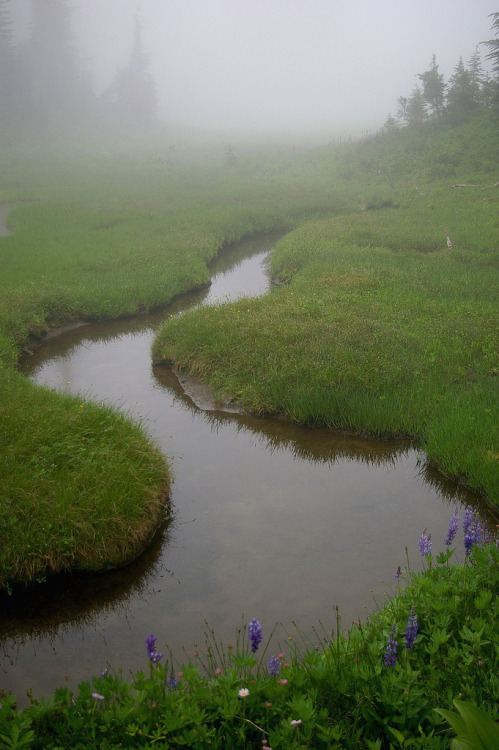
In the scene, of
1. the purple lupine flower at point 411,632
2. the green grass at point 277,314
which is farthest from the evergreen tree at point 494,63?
the purple lupine flower at point 411,632

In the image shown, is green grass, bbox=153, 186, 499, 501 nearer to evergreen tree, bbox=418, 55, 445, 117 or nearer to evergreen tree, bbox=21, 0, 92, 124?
evergreen tree, bbox=418, 55, 445, 117

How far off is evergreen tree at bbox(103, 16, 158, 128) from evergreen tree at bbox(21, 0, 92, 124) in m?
3.27

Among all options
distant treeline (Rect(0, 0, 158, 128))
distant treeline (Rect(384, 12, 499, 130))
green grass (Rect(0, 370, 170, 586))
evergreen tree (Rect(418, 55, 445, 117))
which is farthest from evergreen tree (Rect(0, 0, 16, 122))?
green grass (Rect(0, 370, 170, 586))

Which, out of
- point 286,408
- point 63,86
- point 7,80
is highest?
point 63,86

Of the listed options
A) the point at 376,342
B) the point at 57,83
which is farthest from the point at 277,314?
the point at 57,83

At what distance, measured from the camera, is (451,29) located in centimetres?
15812

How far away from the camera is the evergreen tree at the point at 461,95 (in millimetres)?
30734

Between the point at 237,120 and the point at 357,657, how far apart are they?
8825 centimetres

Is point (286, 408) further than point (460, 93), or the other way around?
point (460, 93)

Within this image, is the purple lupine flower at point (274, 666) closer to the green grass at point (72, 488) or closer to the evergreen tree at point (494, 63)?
the green grass at point (72, 488)

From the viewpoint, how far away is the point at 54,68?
2205 inches

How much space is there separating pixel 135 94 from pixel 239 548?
66.8 metres

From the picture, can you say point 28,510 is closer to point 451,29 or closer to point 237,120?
point 237,120

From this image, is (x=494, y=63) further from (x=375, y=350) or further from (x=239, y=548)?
(x=239, y=548)
